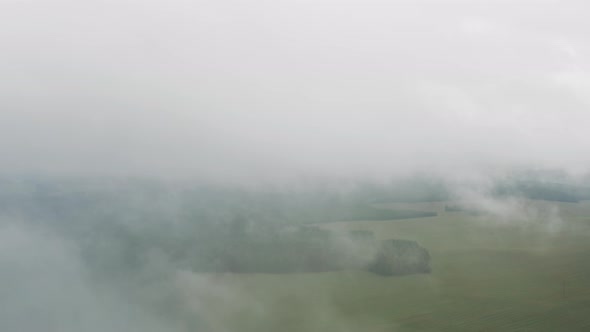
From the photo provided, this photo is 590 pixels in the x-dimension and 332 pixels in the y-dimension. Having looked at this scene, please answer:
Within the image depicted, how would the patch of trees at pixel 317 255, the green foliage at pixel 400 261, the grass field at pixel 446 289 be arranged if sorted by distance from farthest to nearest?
the green foliage at pixel 400 261, the patch of trees at pixel 317 255, the grass field at pixel 446 289

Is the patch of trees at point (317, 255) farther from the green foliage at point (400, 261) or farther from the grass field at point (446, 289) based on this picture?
the grass field at point (446, 289)

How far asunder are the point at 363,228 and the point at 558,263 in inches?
648


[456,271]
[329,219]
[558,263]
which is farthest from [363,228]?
[558,263]

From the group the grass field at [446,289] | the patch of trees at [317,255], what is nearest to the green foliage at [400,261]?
the patch of trees at [317,255]

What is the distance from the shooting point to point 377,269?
131 ft

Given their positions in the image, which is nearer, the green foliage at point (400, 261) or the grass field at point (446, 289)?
the grass field at point (446, 289)

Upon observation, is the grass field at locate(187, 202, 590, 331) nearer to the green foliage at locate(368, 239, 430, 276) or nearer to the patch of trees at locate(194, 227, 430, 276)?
the green foliage at locate(368, 239, 430, 276)

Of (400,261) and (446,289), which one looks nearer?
(446,289)

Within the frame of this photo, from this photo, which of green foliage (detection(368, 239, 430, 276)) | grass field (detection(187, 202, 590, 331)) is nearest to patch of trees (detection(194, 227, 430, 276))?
green foliage (detection(368, 239, 430, 276))

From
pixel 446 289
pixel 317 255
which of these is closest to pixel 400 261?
pixel 446 289

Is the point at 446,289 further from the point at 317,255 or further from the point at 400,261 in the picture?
the point at 317,255

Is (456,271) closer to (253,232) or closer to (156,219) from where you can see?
(253,232)

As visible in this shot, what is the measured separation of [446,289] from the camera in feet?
122

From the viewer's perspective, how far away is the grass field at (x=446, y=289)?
31.9 m
